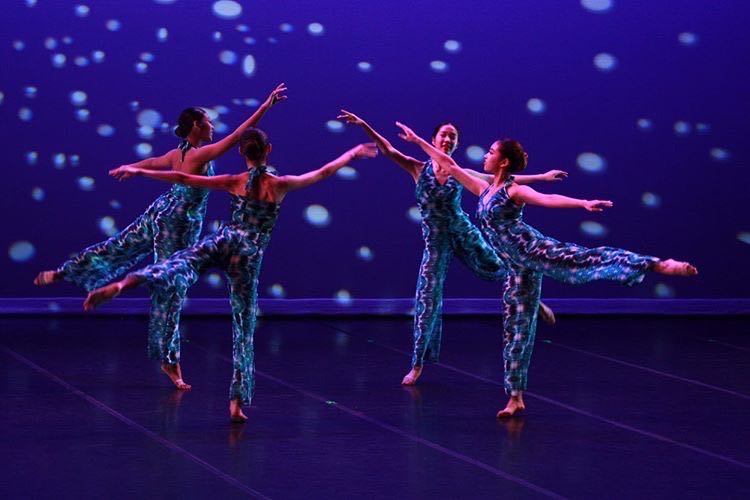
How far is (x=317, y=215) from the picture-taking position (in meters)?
7.32

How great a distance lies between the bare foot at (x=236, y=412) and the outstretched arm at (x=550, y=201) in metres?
1.24

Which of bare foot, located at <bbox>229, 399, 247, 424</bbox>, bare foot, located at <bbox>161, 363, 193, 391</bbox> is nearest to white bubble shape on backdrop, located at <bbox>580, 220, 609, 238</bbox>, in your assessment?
bare foot, located at <bbox>161, 363, 193, 391</bbox>

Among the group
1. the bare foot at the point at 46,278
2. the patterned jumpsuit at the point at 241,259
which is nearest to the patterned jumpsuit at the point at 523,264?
the patterned jumpsuit at the point at 241,259

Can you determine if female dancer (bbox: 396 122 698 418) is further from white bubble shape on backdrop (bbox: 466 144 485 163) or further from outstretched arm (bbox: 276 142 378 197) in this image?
white bubble shape on backdrop (bbox: 466 144 485 163)

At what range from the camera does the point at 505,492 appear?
3652mm

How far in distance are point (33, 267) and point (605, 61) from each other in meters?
3.50

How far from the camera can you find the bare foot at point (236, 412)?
4.53m

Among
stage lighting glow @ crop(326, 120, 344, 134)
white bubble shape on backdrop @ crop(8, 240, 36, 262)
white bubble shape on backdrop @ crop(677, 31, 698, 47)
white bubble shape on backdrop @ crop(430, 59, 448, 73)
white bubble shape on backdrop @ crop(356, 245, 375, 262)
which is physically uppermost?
white bubble shape on backdrop @ crop(677, 31, 698, 47)

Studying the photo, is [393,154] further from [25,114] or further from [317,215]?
[25,114]

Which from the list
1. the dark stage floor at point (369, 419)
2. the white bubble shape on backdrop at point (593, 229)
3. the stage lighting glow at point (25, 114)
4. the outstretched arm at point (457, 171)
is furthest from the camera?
the white bubble shape on backdrop at point (593, 229)

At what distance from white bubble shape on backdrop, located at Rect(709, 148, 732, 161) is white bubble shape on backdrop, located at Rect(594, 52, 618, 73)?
2.62 ft

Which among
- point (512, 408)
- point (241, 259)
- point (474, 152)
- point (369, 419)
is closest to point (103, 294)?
point (241, 259)

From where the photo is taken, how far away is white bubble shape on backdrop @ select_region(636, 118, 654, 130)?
293 inches

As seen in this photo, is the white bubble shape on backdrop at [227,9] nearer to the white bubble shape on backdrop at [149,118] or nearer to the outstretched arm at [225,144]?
the white bubble shape on backdrop at [149,118]
